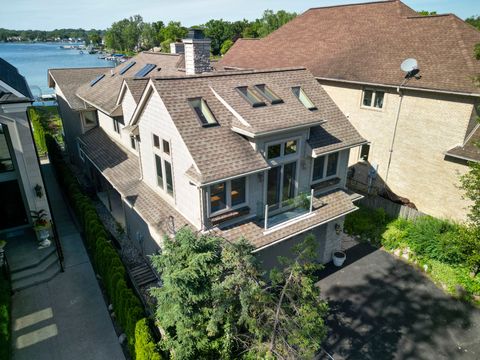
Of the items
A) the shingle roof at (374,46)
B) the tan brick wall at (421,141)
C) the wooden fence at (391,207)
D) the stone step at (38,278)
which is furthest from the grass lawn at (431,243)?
the stone step at (38,278)

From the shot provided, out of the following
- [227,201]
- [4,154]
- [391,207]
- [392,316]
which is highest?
[4,154]

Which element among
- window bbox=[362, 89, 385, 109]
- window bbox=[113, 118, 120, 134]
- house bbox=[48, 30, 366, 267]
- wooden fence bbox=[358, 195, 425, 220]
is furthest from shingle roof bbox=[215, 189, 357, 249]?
window bbox=[113, 118, 120, 134]

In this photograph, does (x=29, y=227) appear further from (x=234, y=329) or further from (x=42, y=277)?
(x=234, y=329)

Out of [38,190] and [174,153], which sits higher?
[174,153]

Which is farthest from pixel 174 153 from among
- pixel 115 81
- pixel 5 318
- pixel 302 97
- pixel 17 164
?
pixel 115 81

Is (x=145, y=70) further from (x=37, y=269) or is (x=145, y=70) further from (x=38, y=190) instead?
(x=37, y=269)

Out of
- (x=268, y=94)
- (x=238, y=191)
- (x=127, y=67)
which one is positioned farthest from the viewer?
(x=127, y=67)
